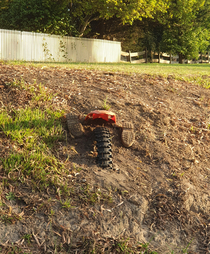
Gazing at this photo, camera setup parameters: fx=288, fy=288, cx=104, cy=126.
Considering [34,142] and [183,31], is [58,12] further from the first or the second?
[34,142]

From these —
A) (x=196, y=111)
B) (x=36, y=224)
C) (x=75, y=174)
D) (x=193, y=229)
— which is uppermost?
(x=196, y=111)

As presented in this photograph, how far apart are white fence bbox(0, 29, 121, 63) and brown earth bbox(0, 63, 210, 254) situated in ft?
31.1

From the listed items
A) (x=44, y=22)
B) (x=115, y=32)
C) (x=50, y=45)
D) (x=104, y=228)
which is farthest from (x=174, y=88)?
(x=115, y=32)

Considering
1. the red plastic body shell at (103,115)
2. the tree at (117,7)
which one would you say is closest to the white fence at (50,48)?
the tree at (117,7)

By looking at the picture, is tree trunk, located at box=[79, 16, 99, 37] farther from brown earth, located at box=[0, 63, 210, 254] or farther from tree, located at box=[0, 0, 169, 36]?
brown earth, located at box=[0, 63, 210, 254]

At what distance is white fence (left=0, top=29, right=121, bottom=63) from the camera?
1477 cm

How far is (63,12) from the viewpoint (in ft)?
65.7

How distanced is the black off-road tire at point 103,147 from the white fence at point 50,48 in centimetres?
1071

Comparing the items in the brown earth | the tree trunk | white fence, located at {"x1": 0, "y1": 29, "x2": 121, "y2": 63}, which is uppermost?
the tree trunk

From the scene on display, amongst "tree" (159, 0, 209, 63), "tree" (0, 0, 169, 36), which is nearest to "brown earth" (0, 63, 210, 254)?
"tree" (0, 0, 169, 36)

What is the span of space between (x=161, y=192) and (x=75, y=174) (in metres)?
1.08

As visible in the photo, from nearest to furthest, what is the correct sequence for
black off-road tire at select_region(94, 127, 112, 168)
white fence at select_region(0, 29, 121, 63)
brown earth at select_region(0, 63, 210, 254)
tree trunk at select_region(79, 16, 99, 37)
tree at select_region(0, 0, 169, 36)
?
brown earth at select_region(0, 63, 210, 254), black off-road tire at select_region(94, 127, 112, 168), white fence at select_region(0, 29, 121, 63), tree at select_region(0, 0, 169, 36), tree trunk at select_region(79, 16, 99, 37)

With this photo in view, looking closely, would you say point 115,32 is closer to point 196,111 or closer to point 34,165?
point 196,111

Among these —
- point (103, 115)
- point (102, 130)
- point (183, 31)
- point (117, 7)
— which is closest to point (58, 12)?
point (117, 7)
